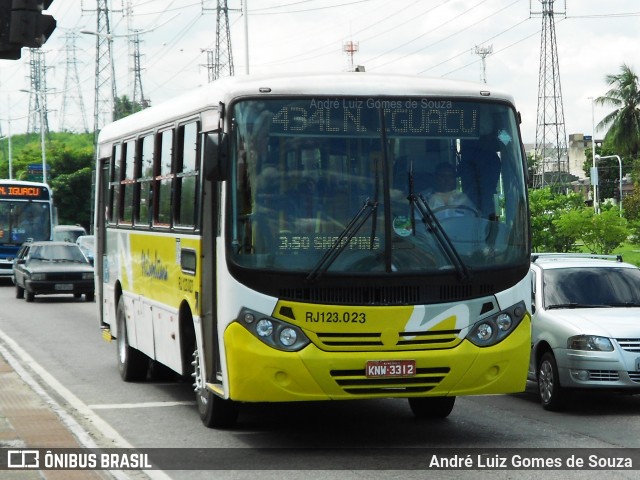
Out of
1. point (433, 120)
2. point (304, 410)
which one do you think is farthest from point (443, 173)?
point (304, 410)

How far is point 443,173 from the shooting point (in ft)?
34.0

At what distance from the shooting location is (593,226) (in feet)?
97.8

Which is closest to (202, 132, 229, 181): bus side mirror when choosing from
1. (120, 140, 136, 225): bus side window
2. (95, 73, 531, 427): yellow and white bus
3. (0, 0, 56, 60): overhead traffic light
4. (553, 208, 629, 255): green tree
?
(95, 73, 531, 427): yellow and white bus

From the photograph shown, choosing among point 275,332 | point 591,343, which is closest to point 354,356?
point 275,332

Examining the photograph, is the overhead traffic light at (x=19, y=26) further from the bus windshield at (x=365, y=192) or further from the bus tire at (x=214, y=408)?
the bus tire at (x=214, y=408)

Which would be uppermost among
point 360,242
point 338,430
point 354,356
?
point 360,242

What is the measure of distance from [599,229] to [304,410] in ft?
61.0

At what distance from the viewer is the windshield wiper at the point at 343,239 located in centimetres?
988

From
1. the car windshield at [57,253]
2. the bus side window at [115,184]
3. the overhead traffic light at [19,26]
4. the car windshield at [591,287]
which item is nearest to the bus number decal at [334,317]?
→ the overhead traffic light at [19,26]

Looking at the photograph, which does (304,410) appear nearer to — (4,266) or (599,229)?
(599,229)

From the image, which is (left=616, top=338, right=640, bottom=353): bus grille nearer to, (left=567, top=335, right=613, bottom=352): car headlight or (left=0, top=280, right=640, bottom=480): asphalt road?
(left=567, top=335, right=613, bottom=352): car headlight

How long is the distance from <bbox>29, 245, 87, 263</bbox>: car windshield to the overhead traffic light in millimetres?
22974

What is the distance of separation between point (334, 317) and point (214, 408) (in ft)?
6.18

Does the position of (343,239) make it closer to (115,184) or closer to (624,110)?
(115,184)
